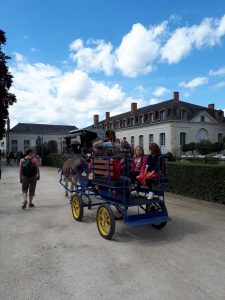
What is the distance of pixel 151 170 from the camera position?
693 cm

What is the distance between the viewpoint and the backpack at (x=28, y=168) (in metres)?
9.40

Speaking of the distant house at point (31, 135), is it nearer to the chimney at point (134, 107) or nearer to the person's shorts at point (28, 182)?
the chimney at point (134, 107)

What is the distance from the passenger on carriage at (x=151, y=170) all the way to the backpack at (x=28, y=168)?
381 cm

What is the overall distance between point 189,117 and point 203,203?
50.0m

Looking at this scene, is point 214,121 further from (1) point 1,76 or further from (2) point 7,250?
(2) point 7,250

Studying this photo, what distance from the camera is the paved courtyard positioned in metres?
4.10

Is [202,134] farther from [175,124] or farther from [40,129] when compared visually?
[40,129]

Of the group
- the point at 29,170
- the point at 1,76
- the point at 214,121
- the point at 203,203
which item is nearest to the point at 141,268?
the point at 29,170

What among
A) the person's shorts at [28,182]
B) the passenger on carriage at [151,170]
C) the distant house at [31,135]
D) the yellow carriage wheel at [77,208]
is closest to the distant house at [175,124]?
the distant house at [31,135]

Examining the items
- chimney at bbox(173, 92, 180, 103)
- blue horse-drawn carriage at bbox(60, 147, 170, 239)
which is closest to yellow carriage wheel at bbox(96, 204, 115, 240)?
blue horse-drawn carriage at bbox(60, 147, 170, 239)

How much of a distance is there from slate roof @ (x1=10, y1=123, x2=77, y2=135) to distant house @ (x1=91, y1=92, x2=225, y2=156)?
1025 inches

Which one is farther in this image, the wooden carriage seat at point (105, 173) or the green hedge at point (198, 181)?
the green hedge at point (198, 181)

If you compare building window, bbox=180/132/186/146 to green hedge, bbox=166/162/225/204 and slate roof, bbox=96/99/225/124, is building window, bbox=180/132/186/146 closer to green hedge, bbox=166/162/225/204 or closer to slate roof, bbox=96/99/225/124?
slate roof, bbox=96/99/225/124

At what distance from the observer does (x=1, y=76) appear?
107 feet
